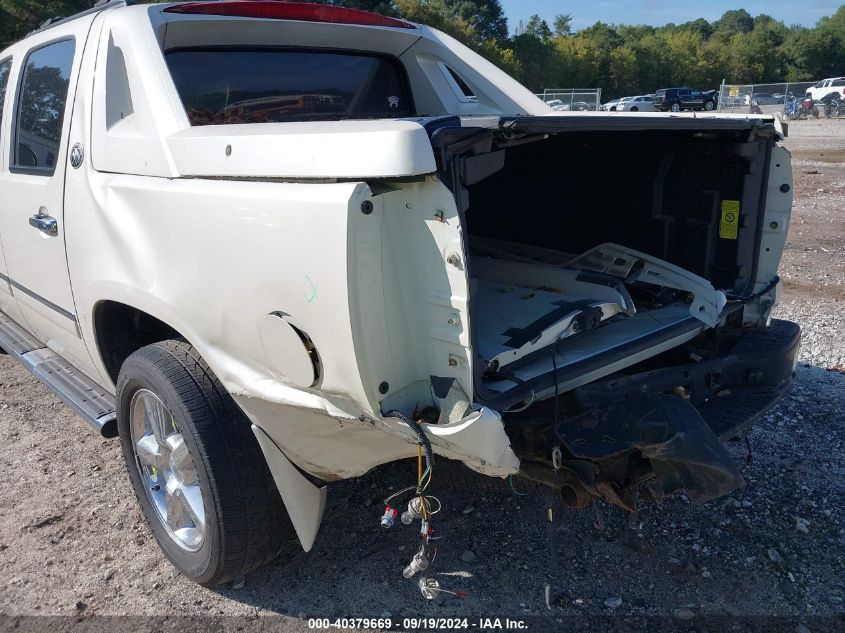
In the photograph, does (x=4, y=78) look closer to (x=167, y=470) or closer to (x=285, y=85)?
(x=285, y=85)

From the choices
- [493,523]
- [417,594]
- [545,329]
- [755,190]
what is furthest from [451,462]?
[755,190]

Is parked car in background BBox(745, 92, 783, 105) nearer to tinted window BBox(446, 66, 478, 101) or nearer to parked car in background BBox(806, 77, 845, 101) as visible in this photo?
parked car in background BBox(806, 77, 845, 101)

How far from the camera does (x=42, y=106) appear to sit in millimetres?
3537

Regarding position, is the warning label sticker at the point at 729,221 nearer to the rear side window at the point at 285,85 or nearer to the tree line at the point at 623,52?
the rear side window at the point at 285,85

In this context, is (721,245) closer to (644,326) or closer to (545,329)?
(644,326)

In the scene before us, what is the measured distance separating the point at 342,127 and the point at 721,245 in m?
2.09

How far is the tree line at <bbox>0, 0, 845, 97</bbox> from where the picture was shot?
5597 cm

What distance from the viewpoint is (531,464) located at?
2514 millimetres

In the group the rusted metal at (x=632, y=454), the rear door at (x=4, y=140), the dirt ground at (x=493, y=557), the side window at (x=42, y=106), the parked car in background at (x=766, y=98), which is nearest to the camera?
the rusted metal at (x=632, y=454)

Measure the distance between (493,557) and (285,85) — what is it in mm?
2383

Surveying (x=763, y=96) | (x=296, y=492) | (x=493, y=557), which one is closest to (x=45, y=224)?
(x=296, y=492)

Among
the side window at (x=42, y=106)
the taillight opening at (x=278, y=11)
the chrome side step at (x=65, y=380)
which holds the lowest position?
the chrome side step at (x=65, y=380)

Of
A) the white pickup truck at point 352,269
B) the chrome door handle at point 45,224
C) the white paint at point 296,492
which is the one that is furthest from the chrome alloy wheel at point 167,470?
the chrome door handle at point 45,224

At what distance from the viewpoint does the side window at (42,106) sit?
10.9ft
